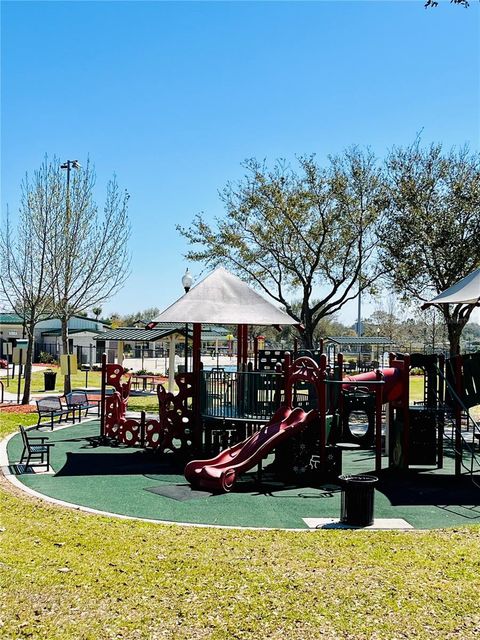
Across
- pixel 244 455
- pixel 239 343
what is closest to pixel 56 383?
pixel 239 343

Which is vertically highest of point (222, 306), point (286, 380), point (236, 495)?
point (222, 306)

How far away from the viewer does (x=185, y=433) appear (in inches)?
572

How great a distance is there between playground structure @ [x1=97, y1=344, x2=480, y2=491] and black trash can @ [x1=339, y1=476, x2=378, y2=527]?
9.01 ft

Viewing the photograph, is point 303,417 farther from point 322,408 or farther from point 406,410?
point 406,410

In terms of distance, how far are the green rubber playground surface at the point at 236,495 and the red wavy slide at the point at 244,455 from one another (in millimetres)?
279

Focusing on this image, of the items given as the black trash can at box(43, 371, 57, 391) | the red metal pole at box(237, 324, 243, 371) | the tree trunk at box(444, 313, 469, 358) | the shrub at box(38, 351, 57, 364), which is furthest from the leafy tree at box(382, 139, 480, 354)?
the shrub at box(38, 351, 57, 364)

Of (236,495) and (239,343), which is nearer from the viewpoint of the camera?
(236,495)

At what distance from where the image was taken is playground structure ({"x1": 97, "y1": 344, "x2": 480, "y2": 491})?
12250 millimetres

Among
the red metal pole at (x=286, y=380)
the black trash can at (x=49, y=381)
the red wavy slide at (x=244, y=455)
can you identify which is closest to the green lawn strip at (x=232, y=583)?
the red wavy slide at (x=244, y=455)

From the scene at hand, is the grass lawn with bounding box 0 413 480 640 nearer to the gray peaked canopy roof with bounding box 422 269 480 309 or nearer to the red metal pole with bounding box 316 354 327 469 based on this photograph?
the red metal pole with bounding box 316 354 327 469

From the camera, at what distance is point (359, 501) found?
8828 millimetres

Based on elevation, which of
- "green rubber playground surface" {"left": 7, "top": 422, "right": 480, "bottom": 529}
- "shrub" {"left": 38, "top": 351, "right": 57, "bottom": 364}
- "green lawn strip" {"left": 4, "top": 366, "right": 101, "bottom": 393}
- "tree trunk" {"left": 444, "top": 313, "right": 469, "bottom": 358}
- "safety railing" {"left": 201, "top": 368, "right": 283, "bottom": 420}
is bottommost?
"green rubber playground surface" {"left": 7, "top": 422, "right": 480, "bottom": 529}

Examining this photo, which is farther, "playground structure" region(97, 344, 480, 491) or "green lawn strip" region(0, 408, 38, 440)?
"green lawn strip" region(0, 408, 38, 440)

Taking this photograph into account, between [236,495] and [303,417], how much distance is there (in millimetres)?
2216
